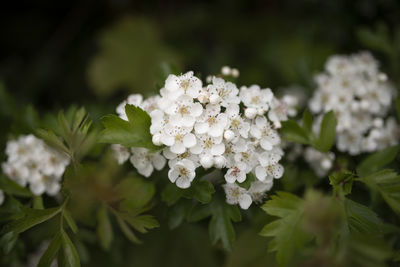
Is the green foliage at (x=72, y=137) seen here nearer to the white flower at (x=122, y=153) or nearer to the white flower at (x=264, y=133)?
the white flower at (x=122, y=153)

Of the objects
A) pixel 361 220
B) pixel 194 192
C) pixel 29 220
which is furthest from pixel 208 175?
pixel 29 220

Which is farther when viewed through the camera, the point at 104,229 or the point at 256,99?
the point at 104,229

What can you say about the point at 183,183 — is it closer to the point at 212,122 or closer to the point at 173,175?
the point at 173,175

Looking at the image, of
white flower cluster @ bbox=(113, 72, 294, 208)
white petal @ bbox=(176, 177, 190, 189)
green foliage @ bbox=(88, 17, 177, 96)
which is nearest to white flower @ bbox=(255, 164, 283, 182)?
white flower cluster @ bbox=(113, 72, 294, 208)

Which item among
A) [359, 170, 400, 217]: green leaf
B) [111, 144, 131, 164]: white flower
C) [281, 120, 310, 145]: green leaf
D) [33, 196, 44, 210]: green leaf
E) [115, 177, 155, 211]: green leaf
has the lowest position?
[33, 196, 44, 210]: green leaf

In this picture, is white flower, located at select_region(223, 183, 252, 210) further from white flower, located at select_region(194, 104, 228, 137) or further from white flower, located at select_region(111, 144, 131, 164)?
white flower, located at select_region(111, 144, 131, 164)

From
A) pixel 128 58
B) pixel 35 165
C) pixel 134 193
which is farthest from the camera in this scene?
pixel 128 58

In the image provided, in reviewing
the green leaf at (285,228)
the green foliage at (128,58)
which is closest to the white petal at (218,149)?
the green leaf at (285,228)
